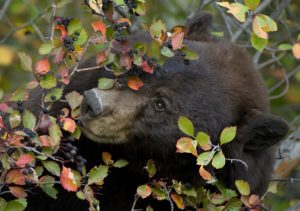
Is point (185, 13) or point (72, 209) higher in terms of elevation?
point (72, 209)

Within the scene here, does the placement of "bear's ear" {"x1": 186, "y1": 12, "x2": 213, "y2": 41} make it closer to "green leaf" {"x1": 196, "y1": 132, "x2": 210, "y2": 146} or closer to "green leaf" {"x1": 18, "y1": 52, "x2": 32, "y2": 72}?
"green leaf" {"x1": 196, "y1": 132, "x2": 210, "y2": 146}

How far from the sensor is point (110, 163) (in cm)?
475

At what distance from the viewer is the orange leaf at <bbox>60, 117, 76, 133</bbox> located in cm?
432

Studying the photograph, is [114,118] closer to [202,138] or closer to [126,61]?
[126,61]

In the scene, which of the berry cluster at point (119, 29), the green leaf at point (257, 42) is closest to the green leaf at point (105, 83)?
the berry cluster at point (119, 29)

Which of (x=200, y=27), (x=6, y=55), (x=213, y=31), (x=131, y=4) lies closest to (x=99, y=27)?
(x=131, y=4)

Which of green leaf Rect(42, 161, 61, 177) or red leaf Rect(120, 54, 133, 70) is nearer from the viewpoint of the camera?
green leaf Rect(42, 161, 61, 177)

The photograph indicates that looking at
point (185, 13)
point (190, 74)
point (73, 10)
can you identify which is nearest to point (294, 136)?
point (190, 74)

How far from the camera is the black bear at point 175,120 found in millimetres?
5004

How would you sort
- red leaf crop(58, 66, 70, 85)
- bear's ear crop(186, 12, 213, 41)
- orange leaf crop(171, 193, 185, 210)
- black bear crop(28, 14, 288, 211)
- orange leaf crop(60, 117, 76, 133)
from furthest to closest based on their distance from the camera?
1. bear's ear crop(186, 12, 213, 41)
2. black bear crop(28, 14, 288, 211)
3. orange leaf crop(171, 193, 185, 210)
4. red leaf crop(58, 66, 70, 85)
5. orange leaf crop(60, 117, 76, 133)

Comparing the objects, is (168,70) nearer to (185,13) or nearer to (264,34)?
(264,34)

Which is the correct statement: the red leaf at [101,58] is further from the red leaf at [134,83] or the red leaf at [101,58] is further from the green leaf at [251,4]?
the green leaf at [251,4]

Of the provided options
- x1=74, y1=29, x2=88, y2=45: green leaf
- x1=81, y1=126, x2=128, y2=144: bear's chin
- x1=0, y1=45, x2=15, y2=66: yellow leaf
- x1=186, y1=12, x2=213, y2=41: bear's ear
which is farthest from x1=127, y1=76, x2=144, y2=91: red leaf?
x1=0, y1=45, x2=15, y2=66: yellow leaf

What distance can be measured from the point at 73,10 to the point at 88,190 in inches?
236
